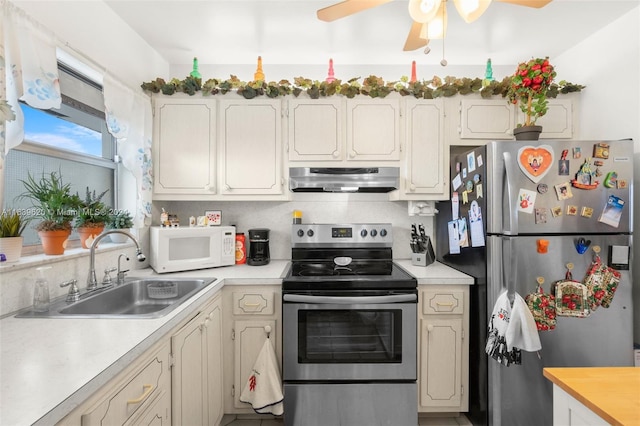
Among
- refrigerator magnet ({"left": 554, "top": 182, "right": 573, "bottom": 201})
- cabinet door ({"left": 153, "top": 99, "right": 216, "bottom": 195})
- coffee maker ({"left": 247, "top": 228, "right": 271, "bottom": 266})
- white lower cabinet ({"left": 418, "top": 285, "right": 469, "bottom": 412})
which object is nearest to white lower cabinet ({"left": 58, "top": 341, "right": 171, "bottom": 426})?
coffee maker ({"left": 247, "top": 228, "right": 271, "bottom": 266})

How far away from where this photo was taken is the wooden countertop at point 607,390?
2.26ft

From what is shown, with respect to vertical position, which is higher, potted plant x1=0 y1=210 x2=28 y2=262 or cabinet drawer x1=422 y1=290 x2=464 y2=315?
potted plant x1=0 y1=210 x2=28 y2=262

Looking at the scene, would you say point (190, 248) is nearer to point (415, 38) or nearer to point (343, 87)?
point (343, 87)

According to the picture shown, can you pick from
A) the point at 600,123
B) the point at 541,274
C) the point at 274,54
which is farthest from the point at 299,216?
the point at 600,123

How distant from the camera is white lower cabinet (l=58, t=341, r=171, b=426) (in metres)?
0.79

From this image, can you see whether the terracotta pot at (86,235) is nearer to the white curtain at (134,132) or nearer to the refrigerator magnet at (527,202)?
the white curtain at (134,132)

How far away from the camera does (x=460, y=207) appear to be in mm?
2096

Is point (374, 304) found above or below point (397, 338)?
above

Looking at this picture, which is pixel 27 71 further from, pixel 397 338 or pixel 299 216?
pixel 397 338

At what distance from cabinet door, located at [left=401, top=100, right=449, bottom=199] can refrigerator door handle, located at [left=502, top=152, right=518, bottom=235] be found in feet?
1.87

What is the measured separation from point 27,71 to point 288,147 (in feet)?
4.57

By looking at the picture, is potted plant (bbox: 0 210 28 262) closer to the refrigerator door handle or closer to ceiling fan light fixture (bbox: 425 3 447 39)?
ceiling fan light fixture (bbox: 425 3 447 39)

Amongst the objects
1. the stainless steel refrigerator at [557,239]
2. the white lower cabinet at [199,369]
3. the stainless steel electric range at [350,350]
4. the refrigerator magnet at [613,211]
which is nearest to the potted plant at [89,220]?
the white lower cabinet at [199,369]

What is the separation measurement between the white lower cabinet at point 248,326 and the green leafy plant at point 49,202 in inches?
35.6
